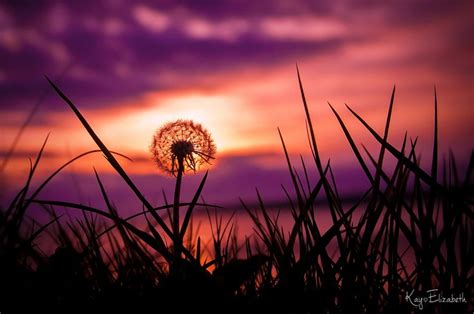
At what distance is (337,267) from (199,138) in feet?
6.13

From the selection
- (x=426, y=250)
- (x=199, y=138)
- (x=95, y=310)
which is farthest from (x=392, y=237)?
(x=199, y=138)

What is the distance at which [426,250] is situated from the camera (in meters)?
1.22

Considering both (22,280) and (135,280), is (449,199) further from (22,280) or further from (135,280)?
(22,280)
